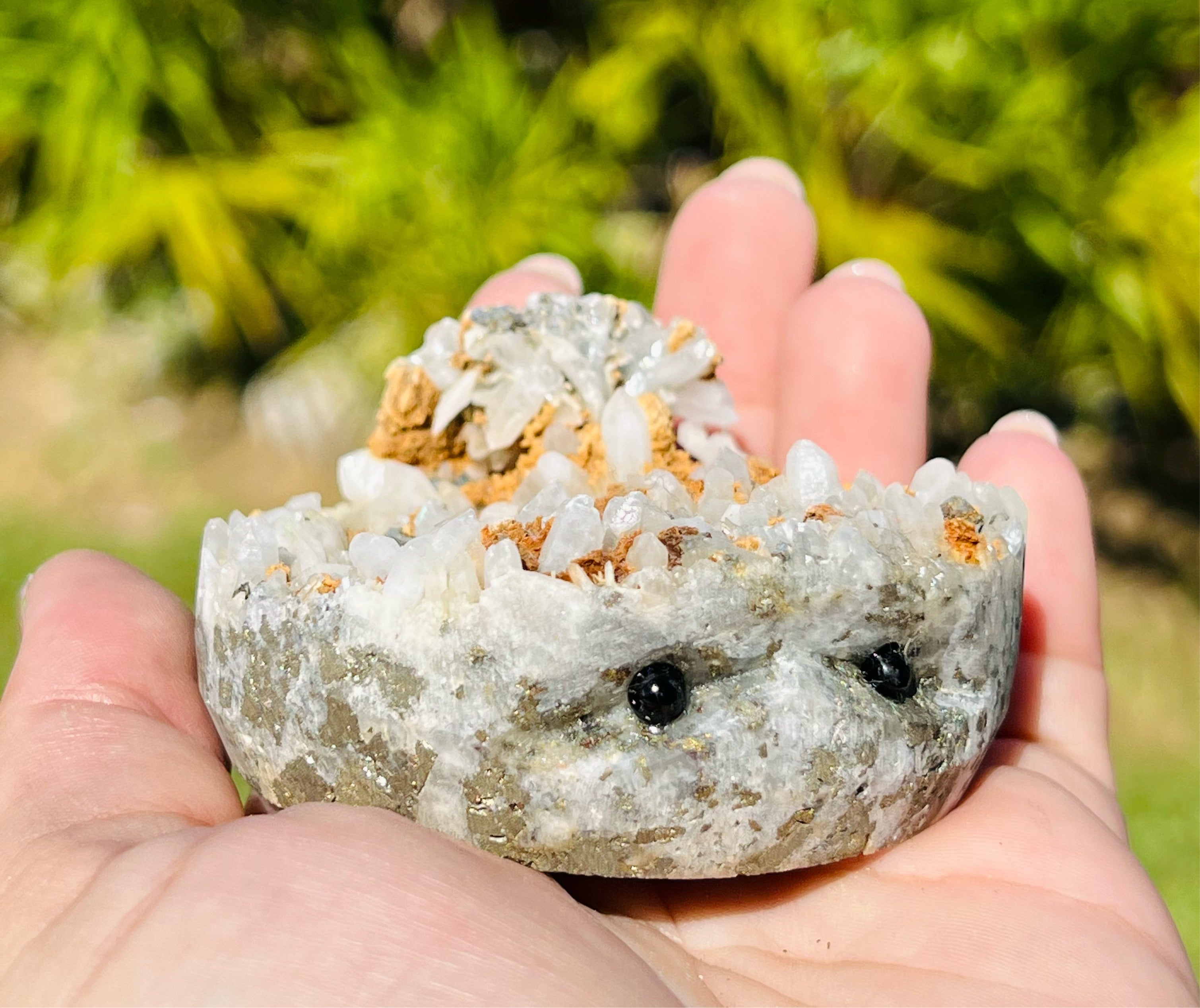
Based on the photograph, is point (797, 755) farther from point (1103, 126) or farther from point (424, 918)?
point (1103, 126)

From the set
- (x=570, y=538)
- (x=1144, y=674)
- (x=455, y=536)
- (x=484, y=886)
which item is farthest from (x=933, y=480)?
(x=1144, y=674)

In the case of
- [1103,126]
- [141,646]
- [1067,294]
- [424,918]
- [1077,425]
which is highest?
[141,646]

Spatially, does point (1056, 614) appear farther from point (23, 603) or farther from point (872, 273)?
point (23, 603)

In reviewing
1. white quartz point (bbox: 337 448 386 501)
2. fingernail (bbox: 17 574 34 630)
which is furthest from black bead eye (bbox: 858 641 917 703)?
fingernail (bbox: 17 574 34 630)

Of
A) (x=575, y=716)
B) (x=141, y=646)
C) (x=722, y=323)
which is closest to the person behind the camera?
(x=575, y=716)

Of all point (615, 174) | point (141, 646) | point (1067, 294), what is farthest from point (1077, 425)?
point (141, 646)
